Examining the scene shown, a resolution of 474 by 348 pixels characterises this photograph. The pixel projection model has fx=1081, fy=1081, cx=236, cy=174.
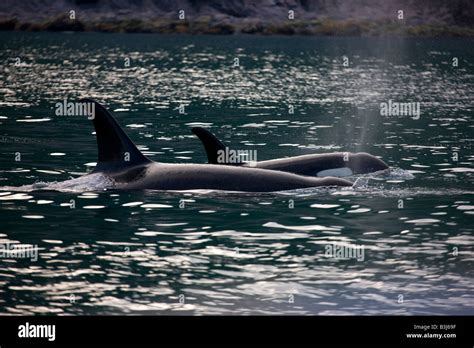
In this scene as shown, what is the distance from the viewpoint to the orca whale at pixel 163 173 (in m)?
22.9

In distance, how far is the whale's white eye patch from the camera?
84.6ft

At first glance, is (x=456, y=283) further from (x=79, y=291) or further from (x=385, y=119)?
(x=385, y=119)

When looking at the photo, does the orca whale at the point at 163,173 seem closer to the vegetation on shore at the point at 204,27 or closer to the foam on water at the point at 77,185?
the foam on water at the point at 77,185

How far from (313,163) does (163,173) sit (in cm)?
422

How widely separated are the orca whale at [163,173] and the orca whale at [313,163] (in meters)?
1.45

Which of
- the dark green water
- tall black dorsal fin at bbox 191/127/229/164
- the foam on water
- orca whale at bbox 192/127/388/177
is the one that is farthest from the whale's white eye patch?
the foam on water

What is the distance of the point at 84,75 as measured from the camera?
8250 centimetres

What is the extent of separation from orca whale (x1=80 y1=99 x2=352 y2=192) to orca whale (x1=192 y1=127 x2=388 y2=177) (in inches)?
56.9

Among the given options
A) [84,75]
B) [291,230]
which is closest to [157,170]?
[291,230]

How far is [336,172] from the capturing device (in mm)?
26234
